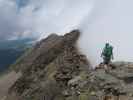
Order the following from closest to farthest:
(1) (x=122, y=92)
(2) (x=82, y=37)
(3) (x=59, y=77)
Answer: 1. (1) (x=122, y=92)
2. (3) (x=59, y=77)
3. (2) (x=82, y=37)

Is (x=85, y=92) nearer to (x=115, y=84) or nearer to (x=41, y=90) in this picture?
(x=115, y=84)

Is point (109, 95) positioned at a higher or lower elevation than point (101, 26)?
lower

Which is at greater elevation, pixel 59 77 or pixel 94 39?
pixel 94 39

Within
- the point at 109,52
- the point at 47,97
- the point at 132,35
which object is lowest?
the point at 47,97

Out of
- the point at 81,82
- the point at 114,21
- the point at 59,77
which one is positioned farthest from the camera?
the point at 114,21

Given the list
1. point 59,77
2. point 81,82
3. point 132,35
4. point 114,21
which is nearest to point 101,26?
point 114,21

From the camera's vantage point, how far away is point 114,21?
8106cm

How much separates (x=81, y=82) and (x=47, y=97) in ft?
13.9

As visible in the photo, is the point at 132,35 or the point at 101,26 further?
the point at 101,26

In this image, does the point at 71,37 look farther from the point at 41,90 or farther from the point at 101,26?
the point at 41,90

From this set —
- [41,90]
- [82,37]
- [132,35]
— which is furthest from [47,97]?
[82,37]

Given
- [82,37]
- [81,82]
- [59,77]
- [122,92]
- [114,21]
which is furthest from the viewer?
[82,37]

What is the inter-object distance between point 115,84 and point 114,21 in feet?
154

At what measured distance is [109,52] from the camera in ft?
138
